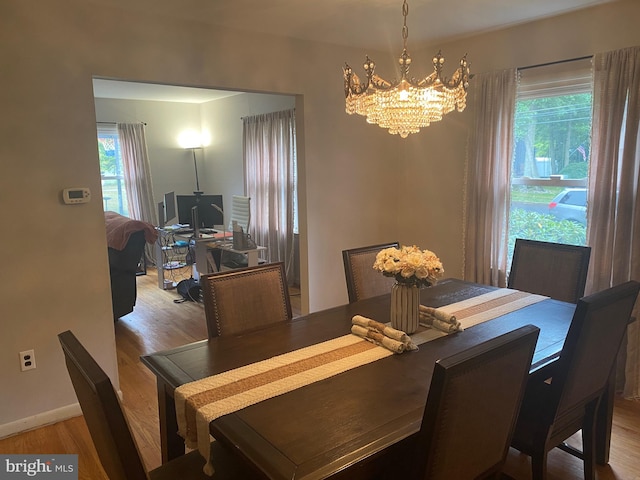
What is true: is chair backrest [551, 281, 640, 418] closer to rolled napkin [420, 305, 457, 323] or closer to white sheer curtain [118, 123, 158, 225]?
rolled napkin [420, 305, 457, 323]

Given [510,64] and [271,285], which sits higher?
[510,64]

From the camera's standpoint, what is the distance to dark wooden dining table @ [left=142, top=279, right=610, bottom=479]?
1.21 meters

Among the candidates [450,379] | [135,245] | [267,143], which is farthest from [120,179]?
[450,379]

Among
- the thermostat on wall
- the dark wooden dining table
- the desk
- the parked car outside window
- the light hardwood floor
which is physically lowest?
the light hardwood floor

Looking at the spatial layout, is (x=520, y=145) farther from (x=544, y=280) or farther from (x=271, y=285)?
(x=271, y=285)

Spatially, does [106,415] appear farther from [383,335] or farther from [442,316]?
[442,316]

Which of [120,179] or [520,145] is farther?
[120,179]

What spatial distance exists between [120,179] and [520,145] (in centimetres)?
557

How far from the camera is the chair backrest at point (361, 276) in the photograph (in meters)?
2.67

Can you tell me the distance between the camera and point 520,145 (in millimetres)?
3342

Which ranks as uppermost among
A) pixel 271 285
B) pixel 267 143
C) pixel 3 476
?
pixel 267 143

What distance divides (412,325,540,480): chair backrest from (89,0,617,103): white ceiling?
226 cm

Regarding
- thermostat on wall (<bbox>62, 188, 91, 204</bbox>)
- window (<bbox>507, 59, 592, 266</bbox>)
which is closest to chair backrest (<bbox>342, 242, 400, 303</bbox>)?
window (<bbox>507, 59, 592, 266</bbox>)

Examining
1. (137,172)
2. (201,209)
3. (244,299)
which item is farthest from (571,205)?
(137,172)
